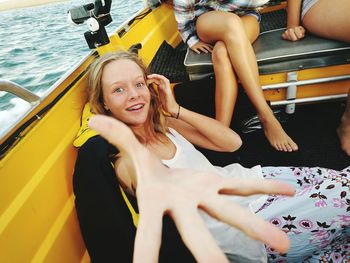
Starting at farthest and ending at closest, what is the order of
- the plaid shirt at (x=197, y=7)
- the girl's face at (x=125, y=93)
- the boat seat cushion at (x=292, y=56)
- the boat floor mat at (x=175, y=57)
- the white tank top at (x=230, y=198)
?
→ the boat floor mat at (x=175, y=57) < the plaid shirt at (x=197, y=7) < the boat seat cushion at (x=292, y=56) < the girl's face at (x=125, y=93) < the white tank top at (x=230, y=198)

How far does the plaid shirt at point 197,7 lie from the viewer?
5.12 feet

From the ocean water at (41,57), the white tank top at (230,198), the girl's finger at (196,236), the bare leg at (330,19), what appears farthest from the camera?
the ocean water at (41,57)

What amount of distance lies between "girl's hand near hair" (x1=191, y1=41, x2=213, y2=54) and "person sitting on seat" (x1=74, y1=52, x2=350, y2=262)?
530mm

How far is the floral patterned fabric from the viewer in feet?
2.75

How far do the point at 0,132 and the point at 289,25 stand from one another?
1.51 meters

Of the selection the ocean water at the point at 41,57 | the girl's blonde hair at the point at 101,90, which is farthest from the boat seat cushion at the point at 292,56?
the ocean water at the point at 41,57

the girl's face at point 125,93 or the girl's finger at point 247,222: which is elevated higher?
the girl's finger at point 247,222

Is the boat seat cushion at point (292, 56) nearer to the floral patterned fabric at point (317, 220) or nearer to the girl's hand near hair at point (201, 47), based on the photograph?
the girl's hand near hair at point (201, 47)

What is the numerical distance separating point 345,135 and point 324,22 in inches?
22.6

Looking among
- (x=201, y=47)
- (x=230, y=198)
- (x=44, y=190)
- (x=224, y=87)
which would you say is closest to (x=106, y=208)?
(x=44, y=190)

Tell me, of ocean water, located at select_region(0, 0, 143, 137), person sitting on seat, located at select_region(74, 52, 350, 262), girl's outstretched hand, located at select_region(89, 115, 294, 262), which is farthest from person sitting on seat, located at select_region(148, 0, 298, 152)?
ocean water, located at select_region(0, 0, 143, 137)

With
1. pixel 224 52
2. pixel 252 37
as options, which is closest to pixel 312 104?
pixel 252 37

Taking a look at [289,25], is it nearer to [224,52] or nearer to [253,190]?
[224,52]

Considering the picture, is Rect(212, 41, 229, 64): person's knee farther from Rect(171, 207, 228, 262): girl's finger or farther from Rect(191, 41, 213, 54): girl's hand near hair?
Rect(171, 207, 228, 262): girl's finger
